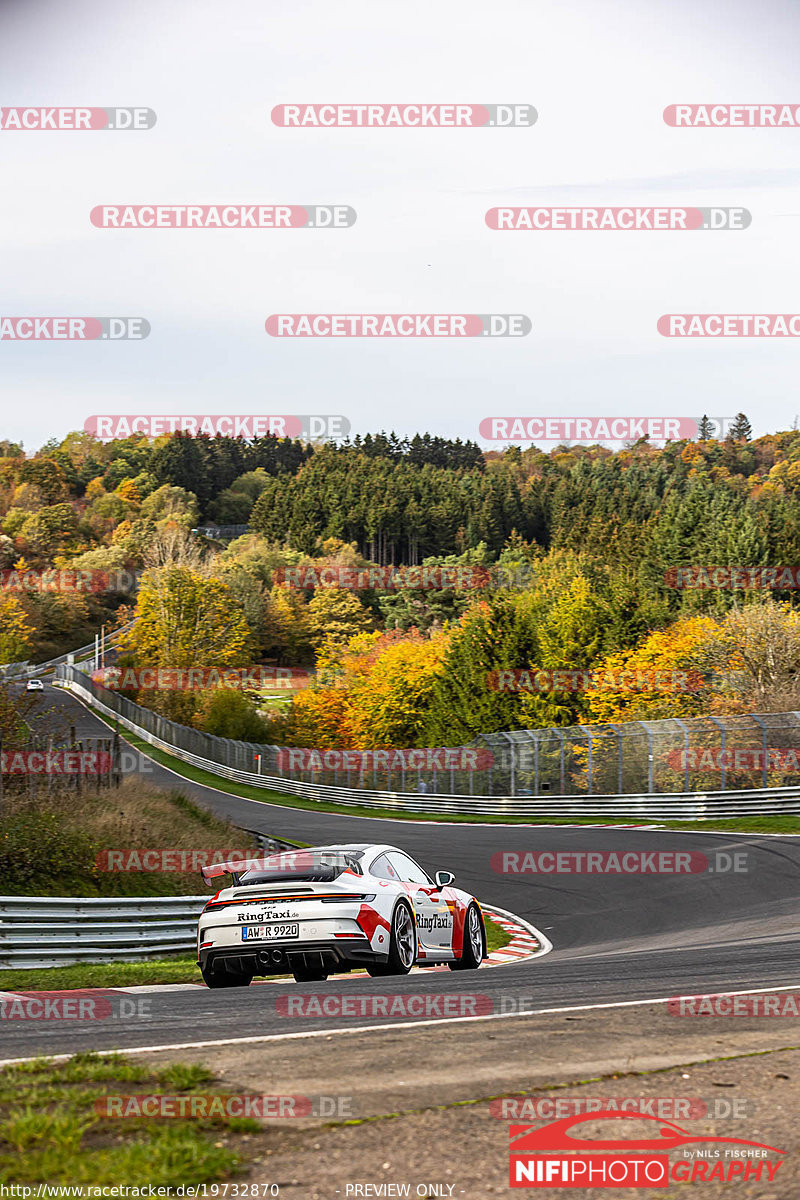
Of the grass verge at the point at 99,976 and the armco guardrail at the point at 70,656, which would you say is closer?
the grass verge at the point at 99,976

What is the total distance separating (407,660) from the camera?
7912cm

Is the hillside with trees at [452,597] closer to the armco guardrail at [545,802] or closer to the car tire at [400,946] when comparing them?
the armco guardrail at [545,802]

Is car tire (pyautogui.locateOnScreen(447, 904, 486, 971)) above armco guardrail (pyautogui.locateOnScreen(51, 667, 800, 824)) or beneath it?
above

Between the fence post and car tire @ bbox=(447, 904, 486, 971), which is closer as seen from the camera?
car tire @ bbox=(447, 904, 486, 971)

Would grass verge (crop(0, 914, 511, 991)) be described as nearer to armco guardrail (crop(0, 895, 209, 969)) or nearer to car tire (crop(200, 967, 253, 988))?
armco guardrail (crop(0, 895, 209, 969))

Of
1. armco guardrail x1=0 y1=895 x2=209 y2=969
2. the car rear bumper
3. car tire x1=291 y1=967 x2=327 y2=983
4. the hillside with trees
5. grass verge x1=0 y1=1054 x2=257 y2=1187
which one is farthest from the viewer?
the hillside with trees

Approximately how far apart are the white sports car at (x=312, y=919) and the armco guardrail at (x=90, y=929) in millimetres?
3096

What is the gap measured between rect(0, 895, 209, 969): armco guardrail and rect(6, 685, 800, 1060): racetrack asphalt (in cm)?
349

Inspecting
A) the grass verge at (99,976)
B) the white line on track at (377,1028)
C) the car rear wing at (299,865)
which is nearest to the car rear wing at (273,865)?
the car rear wing at (299,865)

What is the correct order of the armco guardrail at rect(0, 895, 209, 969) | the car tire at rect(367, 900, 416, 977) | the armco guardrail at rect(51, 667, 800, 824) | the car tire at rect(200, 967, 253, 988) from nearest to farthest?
the car tire at rect(367, 900, 416, 977), the car tire at rect(200, 967, 253, 988), the armco guardrail at rect(0, 895, 209, 969), the armco guardrail at rect(51, 667, 800, 824)

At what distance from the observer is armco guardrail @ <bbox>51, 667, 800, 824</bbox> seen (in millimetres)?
29766

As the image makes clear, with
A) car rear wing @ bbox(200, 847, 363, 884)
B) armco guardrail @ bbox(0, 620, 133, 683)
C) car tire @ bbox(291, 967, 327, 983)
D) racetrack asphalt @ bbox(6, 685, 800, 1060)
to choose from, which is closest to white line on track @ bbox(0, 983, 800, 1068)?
racetrack asphalt @ bbox(6, 685, 800, 1060)

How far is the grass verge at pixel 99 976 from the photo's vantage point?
11664mm

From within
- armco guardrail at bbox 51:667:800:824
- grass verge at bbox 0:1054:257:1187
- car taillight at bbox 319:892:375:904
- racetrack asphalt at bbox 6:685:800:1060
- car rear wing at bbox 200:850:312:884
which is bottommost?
armco guardrail at bbox 51:667:800:824
